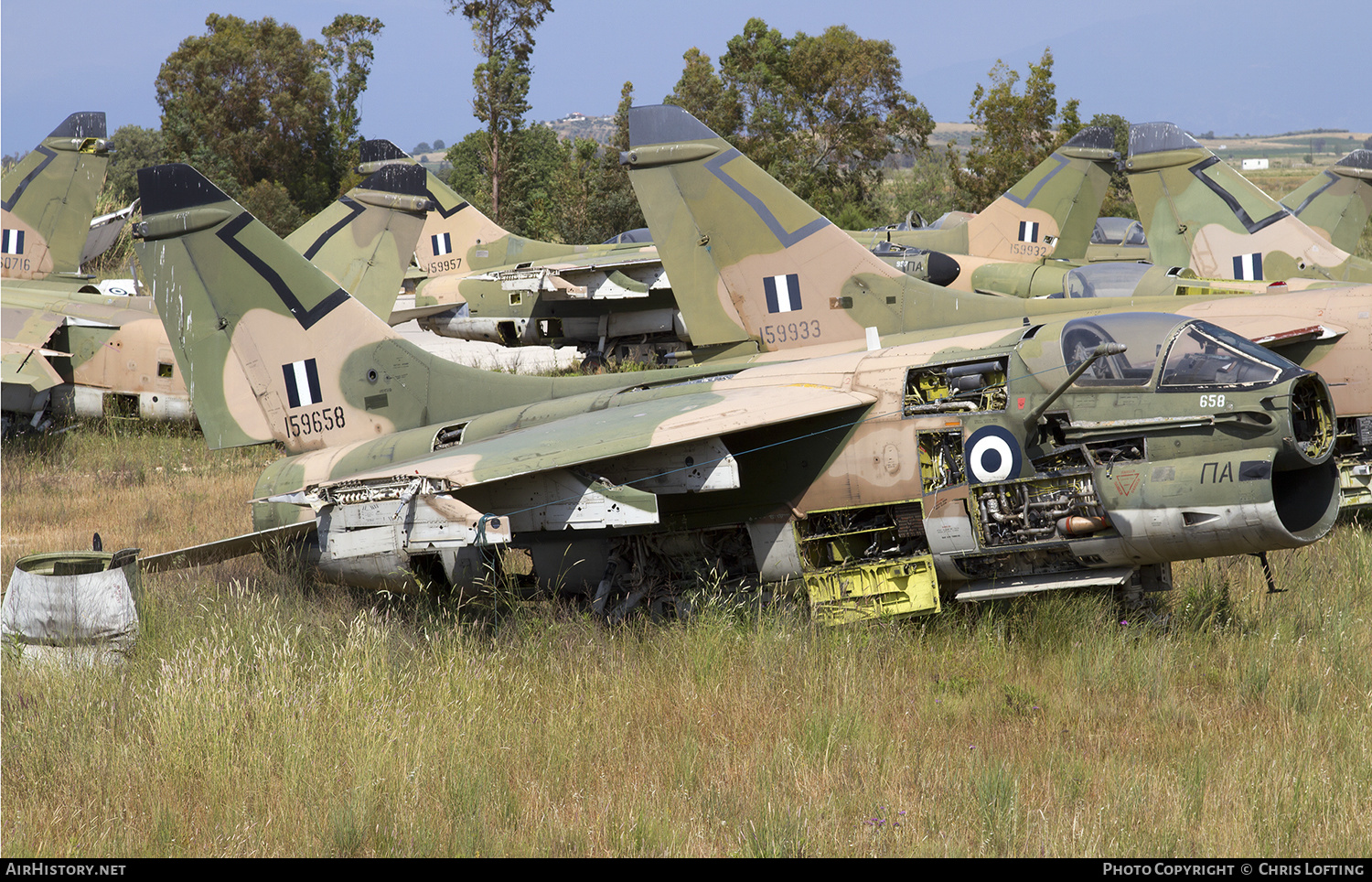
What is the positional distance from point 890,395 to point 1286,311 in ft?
15.0

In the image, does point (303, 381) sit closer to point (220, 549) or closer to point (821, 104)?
point (220, 549)

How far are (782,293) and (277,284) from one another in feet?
17.4

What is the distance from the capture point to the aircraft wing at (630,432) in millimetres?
7582

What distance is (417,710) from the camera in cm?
729

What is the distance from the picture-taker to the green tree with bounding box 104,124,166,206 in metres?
47.6

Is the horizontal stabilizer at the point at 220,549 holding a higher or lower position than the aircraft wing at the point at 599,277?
lower

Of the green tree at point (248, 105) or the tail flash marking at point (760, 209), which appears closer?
the tail flash marking at point (760, 209)

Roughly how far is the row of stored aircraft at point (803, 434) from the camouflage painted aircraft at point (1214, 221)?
5.46 metres

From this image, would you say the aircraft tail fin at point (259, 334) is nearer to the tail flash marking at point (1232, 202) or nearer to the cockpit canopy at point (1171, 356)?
the cockpit canopy at point (1171, 356)

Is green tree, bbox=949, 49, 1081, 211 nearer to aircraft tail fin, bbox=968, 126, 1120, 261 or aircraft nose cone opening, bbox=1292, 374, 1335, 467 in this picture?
aircraft tail fin, bbox=968, 126, 1120, 261

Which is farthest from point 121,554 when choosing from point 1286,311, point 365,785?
point 1286,311

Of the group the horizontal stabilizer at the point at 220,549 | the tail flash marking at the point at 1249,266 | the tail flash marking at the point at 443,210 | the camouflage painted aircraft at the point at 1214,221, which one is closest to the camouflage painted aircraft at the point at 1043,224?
the camouflage painted aircraft at the point at 1214,221

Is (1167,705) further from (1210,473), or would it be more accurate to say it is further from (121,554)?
(121,554)

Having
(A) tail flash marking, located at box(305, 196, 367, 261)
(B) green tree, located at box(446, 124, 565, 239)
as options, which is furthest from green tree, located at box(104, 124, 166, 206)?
(A) tail flash marking, located at box(305, 196, 367, 261)
